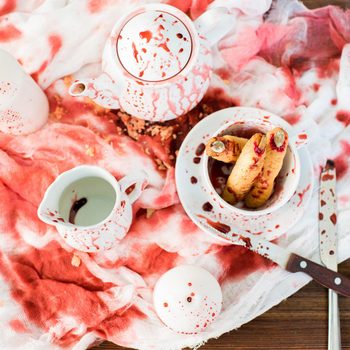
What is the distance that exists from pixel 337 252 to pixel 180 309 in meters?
0.22

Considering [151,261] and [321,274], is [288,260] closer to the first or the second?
[321,274]

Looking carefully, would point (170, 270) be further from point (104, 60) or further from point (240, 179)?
point (104, 60)

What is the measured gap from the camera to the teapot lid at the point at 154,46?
592 millimetres

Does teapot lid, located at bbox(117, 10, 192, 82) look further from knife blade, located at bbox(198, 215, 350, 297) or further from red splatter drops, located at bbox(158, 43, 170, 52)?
knife blade, located at bbox(198, 215, 350, 297)

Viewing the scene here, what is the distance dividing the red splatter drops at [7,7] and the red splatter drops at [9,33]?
0.08 feet

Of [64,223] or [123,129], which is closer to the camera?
[64,223]

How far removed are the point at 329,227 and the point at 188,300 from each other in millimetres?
220

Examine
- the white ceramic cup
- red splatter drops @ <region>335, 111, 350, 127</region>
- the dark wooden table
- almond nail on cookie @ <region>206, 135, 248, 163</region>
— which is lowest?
the dark wooden table

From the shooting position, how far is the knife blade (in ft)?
2.24

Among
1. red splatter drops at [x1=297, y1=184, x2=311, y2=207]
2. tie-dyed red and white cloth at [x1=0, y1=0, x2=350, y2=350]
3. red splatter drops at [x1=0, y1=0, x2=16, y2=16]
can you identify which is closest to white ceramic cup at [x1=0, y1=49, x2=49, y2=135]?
tie-dyed red and white cloth at [x1=0, y1=0, x2=350, y2=350]

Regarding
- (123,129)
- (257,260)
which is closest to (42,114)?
(123,129)

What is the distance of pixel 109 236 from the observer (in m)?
0.66

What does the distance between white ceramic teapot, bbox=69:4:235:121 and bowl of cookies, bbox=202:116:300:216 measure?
0.24ft

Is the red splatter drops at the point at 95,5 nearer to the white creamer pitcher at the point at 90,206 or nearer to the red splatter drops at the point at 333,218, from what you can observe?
the white creamer pitcher at the point at 90,206
